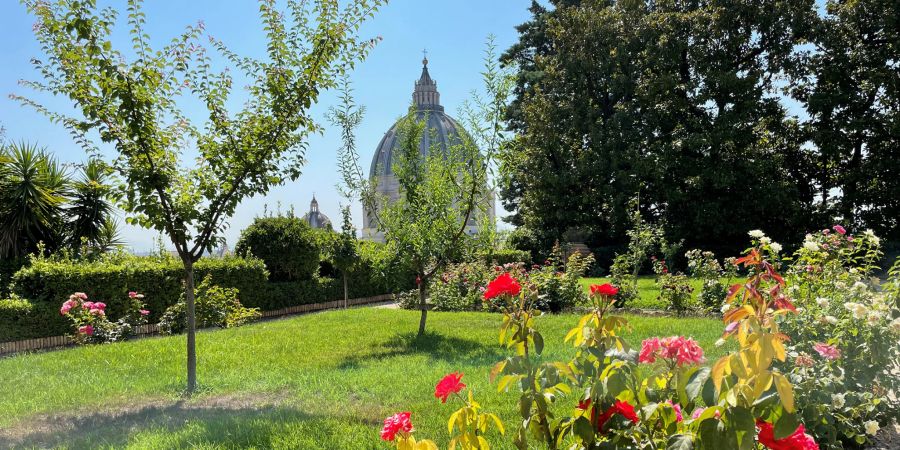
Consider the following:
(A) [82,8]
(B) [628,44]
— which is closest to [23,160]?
(A) [82,8]

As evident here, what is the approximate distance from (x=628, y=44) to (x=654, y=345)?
69.6ft

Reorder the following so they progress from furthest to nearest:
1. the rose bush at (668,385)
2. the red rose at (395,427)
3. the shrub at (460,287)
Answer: the shrub at (460,287) < the red rose at (395,427) < the rose bush at (668,385)

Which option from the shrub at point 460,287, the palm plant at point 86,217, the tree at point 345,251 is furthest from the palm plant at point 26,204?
the shrub at point 460,287

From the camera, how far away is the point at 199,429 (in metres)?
4.07

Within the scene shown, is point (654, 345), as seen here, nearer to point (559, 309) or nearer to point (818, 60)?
point (559, 309)

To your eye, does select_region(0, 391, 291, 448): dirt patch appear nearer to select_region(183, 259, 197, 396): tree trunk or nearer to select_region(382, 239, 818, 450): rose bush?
select_region(183, 259, 197, 396): tree trunk

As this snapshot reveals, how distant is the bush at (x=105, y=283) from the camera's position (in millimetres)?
9406

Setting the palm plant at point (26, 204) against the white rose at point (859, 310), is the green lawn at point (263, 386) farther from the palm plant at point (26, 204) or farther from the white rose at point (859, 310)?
the palm plant at point (26, 204)

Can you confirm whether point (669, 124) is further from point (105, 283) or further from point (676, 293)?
point (105, 283)

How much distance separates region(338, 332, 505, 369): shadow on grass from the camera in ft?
21.5

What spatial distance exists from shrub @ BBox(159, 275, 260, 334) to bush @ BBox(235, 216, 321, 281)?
307 cm

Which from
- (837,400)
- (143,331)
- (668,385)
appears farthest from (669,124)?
(668,385)

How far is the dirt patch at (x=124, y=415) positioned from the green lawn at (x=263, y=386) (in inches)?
0.5

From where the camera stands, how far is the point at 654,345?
2.11 meters
